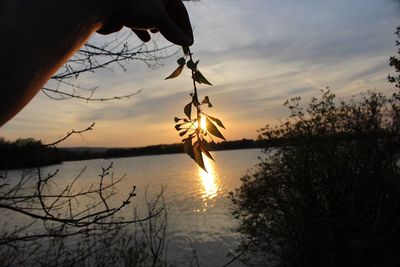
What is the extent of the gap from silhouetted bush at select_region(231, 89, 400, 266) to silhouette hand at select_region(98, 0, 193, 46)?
999 centimetres

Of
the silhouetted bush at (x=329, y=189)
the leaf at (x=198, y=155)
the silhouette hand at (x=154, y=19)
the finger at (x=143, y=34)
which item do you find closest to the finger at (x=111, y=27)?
the silhouette hand at (x=154, y=19)

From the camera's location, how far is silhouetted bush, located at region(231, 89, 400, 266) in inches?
412

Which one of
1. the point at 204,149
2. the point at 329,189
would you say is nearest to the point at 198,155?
the point at 204,149

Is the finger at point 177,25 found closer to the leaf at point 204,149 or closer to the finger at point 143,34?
the finger at point 143,34

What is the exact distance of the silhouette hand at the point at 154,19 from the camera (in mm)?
700

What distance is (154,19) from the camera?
745mm

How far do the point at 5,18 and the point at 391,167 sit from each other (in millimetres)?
11525

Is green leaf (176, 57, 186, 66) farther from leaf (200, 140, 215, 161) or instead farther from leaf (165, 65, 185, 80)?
leaf (200, 140, 215, 161)

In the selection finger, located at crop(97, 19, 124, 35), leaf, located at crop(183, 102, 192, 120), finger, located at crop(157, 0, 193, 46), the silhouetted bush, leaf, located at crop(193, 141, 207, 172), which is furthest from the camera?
the silhouetted bush

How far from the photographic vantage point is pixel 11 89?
1.68 feet

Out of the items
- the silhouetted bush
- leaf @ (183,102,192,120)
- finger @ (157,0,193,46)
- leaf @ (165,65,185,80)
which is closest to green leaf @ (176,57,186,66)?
leaf @ (165,65,185,80)

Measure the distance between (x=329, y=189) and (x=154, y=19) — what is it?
1112cm

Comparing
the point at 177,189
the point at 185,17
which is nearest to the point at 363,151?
the point at 185,17

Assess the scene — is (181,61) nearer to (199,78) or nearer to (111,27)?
(199,78)
